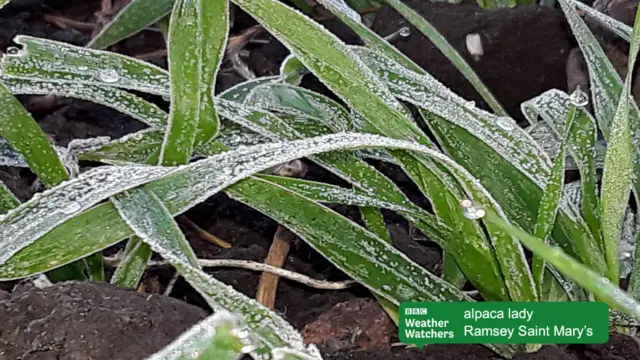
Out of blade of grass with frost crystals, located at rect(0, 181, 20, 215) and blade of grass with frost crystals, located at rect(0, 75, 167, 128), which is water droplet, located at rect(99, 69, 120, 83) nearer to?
blade of grass with frost crystals, located at rect(0, 75, 167, 128)

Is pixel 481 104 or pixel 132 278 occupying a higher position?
pixel 481 104

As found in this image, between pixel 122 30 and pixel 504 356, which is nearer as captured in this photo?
pixel 504 356

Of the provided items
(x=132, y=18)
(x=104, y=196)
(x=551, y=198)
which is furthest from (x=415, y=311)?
(x=132, y=18)

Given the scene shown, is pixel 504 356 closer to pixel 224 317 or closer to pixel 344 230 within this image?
pixel 344 230

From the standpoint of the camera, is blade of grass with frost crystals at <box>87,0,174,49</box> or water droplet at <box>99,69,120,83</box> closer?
water droplet at <box>99,69,120,83</box>

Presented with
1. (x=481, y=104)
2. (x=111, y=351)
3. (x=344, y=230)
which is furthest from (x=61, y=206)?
(x=481, y=104)

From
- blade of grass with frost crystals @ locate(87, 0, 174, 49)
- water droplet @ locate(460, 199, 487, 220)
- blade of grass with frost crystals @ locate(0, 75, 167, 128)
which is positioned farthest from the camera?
blade of grass with frost crystals @ locate(87, 0, 174, 49)

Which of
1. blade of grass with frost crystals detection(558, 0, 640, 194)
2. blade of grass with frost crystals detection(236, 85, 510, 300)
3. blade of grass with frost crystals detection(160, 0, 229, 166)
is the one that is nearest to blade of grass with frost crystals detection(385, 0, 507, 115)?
blade of grass with frost crystals detection(558, 0, 640, 194)

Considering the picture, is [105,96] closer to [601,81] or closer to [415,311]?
[415,311]
